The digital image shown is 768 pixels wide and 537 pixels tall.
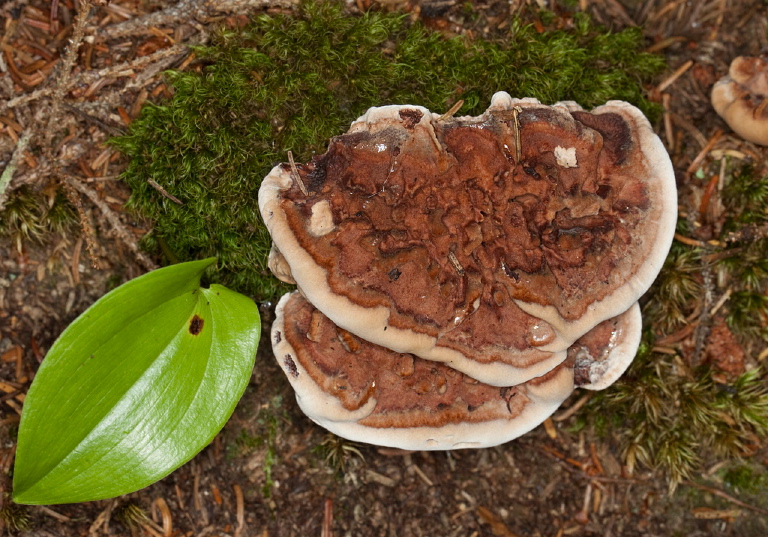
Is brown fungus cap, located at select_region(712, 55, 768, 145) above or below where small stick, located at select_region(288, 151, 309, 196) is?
below

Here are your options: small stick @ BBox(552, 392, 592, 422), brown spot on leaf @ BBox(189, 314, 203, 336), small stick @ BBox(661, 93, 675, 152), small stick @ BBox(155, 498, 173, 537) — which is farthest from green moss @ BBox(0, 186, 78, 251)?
small stick @ BBox(661, 93, 675, 152)

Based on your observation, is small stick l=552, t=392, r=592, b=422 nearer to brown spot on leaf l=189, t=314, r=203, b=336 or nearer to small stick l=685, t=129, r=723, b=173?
small stick l=685, t=129, r=723, b=173

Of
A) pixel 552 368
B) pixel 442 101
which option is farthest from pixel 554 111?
pixel 552 368

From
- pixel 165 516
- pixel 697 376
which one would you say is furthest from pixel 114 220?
pixel 697 376

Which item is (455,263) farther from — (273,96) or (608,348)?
(273,96)

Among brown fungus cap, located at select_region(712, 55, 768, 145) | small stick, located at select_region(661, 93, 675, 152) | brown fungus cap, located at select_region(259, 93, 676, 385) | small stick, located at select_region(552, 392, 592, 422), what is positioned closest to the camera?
brown fungus cap, located at select_region(259, 93, 676, 385)

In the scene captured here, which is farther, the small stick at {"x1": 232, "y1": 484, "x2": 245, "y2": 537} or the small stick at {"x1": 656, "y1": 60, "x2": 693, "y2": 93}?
the small stick at {"x1": 656, "y1": 60, "x2": 693, "y2": 93}

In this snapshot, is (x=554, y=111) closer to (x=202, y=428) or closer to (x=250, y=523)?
(x=202, y=428)
